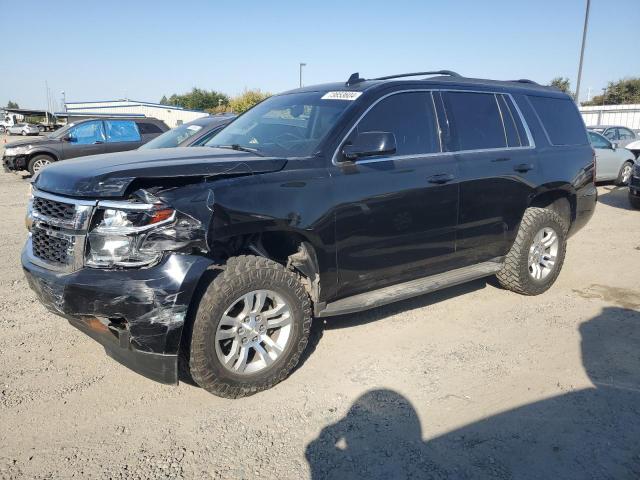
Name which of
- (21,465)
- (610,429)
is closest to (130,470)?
(21,465)

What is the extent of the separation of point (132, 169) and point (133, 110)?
55180 millimetres

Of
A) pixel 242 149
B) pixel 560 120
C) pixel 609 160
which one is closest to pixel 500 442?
pixel 242 149

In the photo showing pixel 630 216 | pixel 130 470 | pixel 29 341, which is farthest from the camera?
pixel 630 216

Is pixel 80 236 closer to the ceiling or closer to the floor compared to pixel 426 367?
closer to the ceiling

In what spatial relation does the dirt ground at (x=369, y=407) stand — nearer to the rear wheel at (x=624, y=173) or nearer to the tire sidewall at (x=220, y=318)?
the tire sidewall at (x=220, y=318)

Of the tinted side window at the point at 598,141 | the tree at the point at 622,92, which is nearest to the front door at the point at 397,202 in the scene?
the tinted side window at the point at 598,141

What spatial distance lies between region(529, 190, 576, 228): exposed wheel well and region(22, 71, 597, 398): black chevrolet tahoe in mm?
153

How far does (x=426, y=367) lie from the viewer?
148 inches

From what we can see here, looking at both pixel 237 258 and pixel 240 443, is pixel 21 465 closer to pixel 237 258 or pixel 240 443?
pixel 240 443

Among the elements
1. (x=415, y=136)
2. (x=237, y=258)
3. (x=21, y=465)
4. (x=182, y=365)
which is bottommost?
(x=21, y=465)

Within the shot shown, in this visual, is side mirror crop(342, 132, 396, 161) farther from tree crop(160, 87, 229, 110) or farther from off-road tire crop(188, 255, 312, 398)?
tree crop(160, 87, 229, 110)

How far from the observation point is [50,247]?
322 centimetres

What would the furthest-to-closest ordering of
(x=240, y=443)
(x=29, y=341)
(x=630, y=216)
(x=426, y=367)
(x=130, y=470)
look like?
1. (x=630, y=216)
2. (x=29, y=341)
3. (x=426, y=367)
4. (x=240, y=443)
5. (x=130, y=470)

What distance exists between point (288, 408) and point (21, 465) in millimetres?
1489
